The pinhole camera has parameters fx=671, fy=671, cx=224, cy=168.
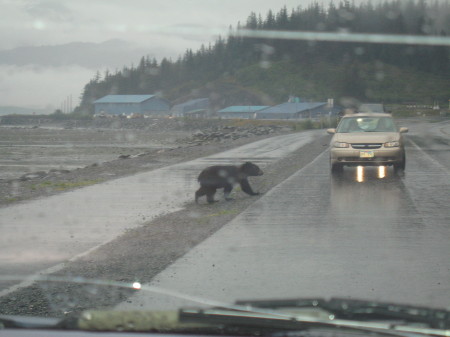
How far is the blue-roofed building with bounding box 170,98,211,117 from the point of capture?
15850 cm

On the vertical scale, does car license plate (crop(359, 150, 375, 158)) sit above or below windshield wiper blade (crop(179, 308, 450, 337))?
below

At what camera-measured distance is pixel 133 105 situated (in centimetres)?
16138

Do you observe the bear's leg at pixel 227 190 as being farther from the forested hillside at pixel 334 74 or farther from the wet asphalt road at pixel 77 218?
the forested hillside at pixel 334 74

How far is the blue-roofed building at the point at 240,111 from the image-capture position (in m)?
146

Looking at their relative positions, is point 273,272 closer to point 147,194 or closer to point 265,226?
point 265,226

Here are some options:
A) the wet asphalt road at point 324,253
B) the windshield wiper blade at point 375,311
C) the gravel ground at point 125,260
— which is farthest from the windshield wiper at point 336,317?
the gravel ground at point 125,260

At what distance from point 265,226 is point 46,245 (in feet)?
10.6

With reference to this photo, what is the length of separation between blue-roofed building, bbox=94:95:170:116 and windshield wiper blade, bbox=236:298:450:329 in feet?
513

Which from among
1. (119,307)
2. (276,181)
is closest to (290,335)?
(119,307)

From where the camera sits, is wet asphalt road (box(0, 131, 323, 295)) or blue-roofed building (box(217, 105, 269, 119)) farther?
blue-roofed building (box(217, 105, 269, 119))

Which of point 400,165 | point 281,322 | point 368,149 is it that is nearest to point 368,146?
point 368,149

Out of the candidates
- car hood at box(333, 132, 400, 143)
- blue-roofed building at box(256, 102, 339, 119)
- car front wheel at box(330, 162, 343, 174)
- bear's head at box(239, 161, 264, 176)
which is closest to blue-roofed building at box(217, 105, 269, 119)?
blue-roofed building at box(256, 102, 339, 119)

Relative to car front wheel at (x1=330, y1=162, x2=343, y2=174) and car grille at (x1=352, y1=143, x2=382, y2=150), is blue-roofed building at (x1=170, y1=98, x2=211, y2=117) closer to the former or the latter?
car front wheel at (x1=330, y1=162, x2=343, y2=174)

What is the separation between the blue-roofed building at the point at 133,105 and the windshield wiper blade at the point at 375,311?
156478 millimetres
